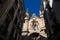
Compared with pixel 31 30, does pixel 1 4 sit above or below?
above

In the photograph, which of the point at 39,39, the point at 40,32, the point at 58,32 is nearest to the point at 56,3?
the point at 58,32

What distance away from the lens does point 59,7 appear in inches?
504

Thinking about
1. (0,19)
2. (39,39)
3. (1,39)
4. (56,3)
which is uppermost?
(56,3)

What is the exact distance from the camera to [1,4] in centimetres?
1507

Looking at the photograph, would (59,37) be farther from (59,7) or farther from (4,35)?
(4,35)

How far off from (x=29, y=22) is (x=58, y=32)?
29527mm

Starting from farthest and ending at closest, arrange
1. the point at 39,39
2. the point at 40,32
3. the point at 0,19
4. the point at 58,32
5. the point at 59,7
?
the point at 40,32
the point at 39,39
the point at 0,19
the point at 59,7
the point at 58,32

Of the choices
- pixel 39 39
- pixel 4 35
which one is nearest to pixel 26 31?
pixel 39 39

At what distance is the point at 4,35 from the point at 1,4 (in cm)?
282

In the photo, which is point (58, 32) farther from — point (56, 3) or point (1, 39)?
point (1, 39)

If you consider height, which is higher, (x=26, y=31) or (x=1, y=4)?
(x=1, y=4)

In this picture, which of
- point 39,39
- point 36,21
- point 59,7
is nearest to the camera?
point 59,7

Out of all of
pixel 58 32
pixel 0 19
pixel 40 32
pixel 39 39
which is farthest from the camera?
pixel 40 32

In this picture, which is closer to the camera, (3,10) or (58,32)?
(58,32)
